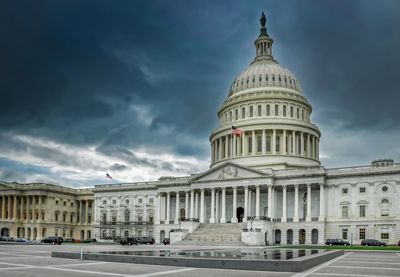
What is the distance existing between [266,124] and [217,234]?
34081 mm

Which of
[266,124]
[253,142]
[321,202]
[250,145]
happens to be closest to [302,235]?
[321,202]

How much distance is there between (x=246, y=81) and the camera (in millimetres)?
124125

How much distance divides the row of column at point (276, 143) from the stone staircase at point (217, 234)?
23464 millimetres

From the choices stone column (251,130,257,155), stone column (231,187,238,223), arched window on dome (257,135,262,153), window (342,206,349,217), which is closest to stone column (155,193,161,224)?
stone column (231,187,238,223)

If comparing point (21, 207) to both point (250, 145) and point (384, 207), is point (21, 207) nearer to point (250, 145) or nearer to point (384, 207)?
point (250, 145)

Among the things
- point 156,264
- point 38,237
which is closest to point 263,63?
point 38,237

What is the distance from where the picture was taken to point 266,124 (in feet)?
367

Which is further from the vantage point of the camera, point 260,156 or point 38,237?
point 38,237

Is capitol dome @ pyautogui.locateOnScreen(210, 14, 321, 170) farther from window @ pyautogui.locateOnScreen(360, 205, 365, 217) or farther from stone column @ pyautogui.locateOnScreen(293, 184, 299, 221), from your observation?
window @ pyautogui.locateOnScreen(360, 205, 365, 217)

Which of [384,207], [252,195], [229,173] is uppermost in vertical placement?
[229,173]

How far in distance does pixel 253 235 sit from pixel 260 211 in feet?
63.4

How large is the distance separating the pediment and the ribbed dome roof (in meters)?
29.8

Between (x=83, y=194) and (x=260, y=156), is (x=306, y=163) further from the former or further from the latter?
(x=83, y=194)

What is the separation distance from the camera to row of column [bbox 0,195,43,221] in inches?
5182
